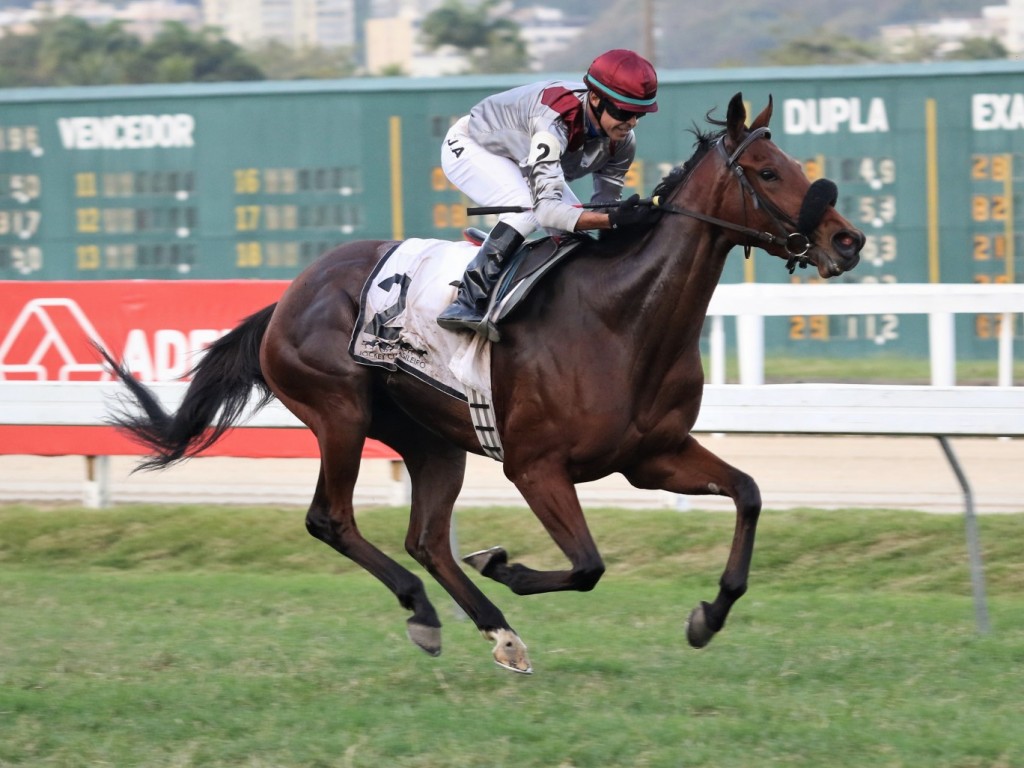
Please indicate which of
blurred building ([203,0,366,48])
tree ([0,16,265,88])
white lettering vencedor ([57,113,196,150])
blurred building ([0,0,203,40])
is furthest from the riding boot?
blurred building ([203,0,366,48])

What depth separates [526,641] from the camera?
20.1ft

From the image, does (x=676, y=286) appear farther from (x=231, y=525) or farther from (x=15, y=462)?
(x=15, y=462)

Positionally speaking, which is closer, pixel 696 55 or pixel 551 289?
pixel 551 289

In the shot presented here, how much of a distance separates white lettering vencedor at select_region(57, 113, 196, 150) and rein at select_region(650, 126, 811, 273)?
1158cm

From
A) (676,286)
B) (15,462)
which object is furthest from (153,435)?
(15,462)

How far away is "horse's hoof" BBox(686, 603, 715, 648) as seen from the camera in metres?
5.26

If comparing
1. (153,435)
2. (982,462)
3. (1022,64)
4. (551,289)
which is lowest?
(982,462)

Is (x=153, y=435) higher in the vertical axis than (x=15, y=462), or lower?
higher

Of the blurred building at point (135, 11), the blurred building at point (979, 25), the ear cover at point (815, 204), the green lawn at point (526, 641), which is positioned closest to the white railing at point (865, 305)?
the green lawn at point (526, 641)

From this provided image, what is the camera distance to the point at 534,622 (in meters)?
6.59

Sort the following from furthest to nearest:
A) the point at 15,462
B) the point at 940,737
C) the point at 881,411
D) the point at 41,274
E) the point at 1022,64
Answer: the point at 41,274, the point at 1022,64, the point at 15,462, the point at 881,411, the point at 940,737

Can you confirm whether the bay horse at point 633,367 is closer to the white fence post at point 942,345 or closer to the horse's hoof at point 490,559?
the horse's hoof at point 490,559

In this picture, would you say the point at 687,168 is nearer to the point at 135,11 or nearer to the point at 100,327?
the point at 100,327

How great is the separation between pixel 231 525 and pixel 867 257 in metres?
8.32
